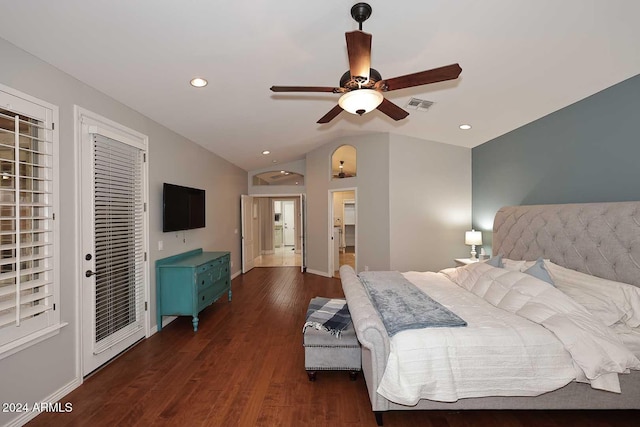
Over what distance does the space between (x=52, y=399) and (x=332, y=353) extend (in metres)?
2.14

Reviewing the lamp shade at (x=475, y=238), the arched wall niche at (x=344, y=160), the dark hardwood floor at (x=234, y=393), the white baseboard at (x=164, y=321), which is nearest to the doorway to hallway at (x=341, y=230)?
the arched wall niche at (x=344, y=160)

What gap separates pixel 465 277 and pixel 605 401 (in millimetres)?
1342

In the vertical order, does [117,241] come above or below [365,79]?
below

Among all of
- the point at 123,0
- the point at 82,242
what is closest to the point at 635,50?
the point at 123,0

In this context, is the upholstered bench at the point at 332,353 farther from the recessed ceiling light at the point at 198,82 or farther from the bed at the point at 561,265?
the recessed ceiling light at the point at 198,82

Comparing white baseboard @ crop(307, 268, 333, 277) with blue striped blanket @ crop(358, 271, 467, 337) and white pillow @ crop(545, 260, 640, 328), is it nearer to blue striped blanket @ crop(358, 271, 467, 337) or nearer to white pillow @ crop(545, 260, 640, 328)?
blue striped blanket @ crop(358, 271, 467, 337)

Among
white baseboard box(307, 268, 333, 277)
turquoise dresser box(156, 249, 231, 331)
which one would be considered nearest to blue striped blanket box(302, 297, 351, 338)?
turquoise dresser box(156, 249, 231, 331)

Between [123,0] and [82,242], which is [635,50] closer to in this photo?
[123,0]

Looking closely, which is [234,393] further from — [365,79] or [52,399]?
[365,79]

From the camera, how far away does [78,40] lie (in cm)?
195

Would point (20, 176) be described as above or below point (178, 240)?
above

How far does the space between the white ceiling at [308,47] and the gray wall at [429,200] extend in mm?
1751

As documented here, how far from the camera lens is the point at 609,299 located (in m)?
2.08

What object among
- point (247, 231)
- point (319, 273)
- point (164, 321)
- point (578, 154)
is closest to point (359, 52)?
point (578, 154)
